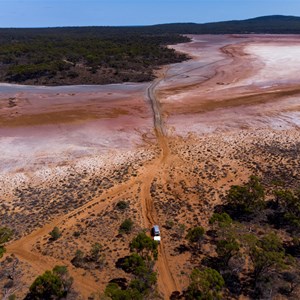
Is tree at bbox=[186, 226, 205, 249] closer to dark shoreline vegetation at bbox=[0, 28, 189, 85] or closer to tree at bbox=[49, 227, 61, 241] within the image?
tree at bbox=[49, 227, 61, 241]

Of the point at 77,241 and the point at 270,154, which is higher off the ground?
the point at 270,154

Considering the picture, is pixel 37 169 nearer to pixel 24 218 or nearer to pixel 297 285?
pixel 24 218

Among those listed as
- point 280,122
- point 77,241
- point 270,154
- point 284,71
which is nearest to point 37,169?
point 77,241

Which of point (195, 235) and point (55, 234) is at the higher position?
point (195, 235)

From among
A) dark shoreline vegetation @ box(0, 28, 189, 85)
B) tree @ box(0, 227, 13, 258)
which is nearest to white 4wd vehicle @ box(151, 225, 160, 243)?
tree @ box(0, 227, 13, 258)

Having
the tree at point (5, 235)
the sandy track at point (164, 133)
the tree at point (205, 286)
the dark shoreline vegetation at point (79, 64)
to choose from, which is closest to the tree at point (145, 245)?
the sandy track at point (164, 133)

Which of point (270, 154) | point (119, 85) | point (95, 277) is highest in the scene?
point (119, 85)

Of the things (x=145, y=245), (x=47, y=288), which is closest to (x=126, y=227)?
(x=145, y=245)

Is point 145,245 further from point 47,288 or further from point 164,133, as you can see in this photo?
point 164,133
